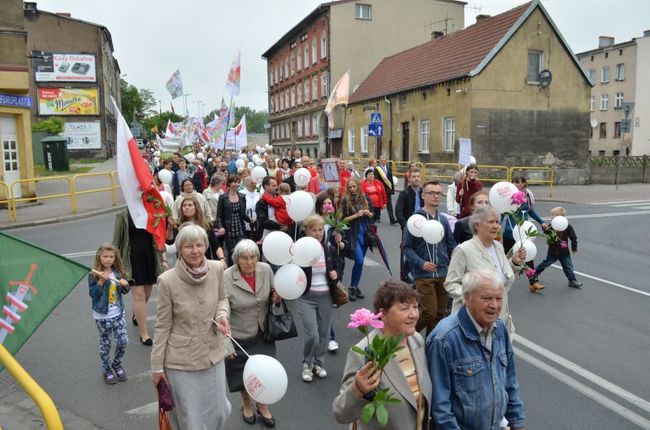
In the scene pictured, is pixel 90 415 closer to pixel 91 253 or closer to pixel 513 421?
pixel 513 421

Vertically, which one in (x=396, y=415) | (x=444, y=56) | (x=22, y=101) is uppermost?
(x=444, y=56)

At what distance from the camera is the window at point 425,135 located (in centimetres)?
2908

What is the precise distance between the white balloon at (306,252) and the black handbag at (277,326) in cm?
70

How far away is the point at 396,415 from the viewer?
2686 millimetres

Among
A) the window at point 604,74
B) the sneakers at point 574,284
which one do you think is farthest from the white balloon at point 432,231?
the window at point 604,74

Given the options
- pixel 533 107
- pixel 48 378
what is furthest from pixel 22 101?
pixel 533 107

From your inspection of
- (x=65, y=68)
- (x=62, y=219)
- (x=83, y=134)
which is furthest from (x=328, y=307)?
(x=65, y=68)

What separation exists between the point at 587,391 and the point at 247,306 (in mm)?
3202

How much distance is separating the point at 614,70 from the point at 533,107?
3240 centimetres

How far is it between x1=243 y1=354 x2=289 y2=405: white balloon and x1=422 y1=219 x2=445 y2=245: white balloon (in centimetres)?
239

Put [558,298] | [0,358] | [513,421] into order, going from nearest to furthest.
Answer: [0,358] → [513,421] → [558,298]

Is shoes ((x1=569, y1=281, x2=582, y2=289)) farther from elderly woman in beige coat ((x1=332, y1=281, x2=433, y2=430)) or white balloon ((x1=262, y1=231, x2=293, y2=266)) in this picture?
elderly woman in beige coat ((x1=332, y1=281, x2=433, y2=430))

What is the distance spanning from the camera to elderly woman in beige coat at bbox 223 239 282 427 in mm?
4414

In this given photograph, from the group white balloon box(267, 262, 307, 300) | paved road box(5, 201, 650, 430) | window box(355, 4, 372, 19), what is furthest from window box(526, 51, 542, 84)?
Result: white balloon box(267, 262, 307, 300)
